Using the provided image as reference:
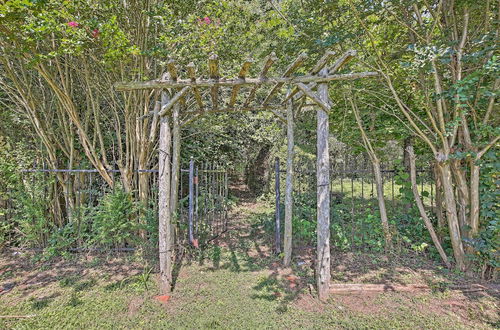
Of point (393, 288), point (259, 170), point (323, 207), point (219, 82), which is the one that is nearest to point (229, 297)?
point (323, 207)

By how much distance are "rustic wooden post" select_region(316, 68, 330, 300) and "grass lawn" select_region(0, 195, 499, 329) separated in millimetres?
266

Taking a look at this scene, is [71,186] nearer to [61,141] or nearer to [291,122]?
[61,141]

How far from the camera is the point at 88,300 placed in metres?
2.65

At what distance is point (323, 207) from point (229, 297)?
154cm

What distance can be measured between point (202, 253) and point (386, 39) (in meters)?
4.53

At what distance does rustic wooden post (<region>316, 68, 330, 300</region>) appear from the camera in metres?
2.65

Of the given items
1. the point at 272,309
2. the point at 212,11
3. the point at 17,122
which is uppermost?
the point at 212,11

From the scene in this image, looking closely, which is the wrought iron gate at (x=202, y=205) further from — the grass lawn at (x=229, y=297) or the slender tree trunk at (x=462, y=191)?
the slender tree trunk at (x=462, y=191)

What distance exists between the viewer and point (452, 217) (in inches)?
122

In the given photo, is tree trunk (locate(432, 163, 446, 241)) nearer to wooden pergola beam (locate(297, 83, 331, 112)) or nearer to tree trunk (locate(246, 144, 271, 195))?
wooden pergola beam (locate(297, 83, 331, 112))

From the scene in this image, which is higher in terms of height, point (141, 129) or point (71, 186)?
point (141, 129)

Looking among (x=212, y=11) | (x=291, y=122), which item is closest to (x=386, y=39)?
(x=291, y=122)

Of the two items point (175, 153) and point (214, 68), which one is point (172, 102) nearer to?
point (214, 68)

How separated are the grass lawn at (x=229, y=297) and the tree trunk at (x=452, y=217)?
0.31 m
